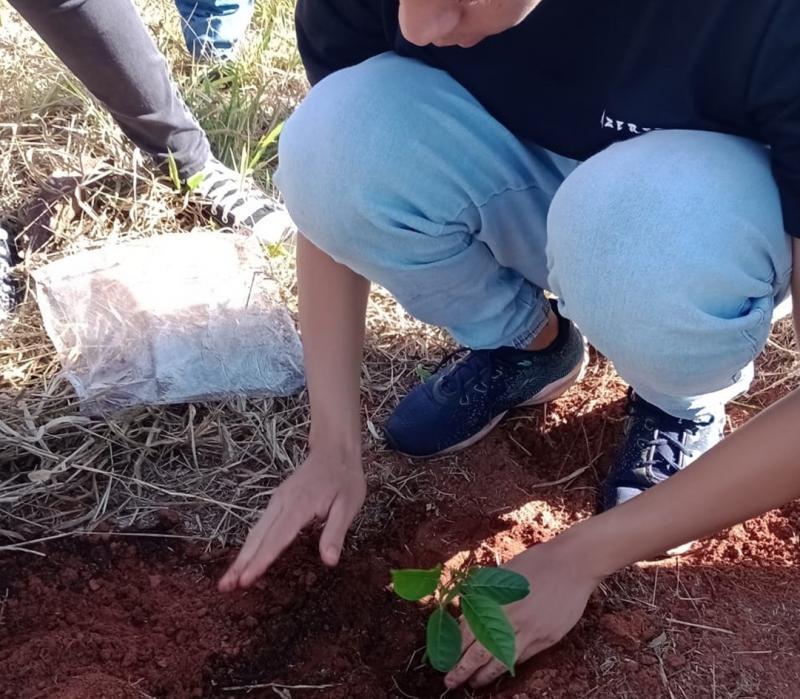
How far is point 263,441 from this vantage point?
149 centimetres

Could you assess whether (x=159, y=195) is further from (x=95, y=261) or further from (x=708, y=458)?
(x=708, y=458)

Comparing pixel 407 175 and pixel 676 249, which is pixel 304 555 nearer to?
pixel 407 175

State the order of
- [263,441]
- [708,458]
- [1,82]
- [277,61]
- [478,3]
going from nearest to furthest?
1. [478,3]
2. [708,458]
3. [263,441]
4. [1,82]
5. [277,61]

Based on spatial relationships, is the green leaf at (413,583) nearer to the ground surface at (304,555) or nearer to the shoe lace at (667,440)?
the ground surface at (304,555)

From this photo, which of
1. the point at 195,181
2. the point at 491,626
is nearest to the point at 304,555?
the point at 491,626

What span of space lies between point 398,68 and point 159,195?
909mm

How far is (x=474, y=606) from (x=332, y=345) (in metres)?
0.43

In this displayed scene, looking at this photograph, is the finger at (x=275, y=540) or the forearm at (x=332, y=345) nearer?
the finger at (x=275, y=540)

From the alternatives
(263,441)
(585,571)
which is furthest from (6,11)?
(585,571)

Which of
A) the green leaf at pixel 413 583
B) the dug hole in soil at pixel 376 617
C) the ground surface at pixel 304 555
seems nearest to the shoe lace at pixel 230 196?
the ground surface at pixel 304 555

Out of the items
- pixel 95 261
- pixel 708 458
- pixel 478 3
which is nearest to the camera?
pixel 478 3

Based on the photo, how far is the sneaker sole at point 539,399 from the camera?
1470mm

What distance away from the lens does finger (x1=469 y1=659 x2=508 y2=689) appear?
110 cm

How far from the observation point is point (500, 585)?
997mm
